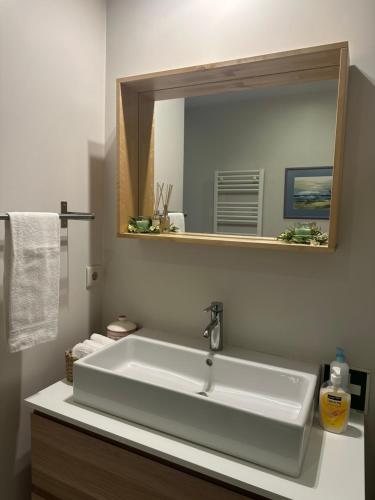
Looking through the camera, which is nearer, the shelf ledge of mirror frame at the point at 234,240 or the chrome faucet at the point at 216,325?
the shelf ledge of mirror frame at the point at 234,240

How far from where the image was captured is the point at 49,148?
4.37 ft

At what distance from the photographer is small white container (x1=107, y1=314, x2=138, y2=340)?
147 centimetres

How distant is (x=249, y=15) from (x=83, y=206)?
942mm

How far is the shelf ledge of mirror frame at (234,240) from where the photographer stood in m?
1.10

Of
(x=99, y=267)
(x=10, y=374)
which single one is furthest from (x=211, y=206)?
(x=10, y=374)

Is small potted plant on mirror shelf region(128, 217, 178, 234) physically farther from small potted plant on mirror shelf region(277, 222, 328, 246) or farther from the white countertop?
the white countertop

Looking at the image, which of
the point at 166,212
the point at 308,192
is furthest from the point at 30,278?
the point at 308,192

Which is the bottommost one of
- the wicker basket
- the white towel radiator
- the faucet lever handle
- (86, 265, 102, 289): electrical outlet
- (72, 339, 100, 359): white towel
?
the wicker basket

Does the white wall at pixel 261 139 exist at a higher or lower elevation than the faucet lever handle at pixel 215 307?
higher

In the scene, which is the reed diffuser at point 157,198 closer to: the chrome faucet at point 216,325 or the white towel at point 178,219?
the white towel at point 178,219

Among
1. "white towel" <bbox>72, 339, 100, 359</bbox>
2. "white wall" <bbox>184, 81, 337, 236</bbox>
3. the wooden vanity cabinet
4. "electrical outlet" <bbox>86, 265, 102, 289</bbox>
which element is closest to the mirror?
"white wall" <bbox>184, 81, 337, 236</bbox>

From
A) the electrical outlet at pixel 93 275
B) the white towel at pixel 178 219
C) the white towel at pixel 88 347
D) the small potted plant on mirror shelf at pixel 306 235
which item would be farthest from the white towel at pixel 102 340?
the small potted plant on mirror shelf at pixel 306 235

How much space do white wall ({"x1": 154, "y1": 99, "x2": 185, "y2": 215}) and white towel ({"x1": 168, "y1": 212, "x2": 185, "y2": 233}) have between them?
17 millimetres

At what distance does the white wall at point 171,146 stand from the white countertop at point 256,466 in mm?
802
